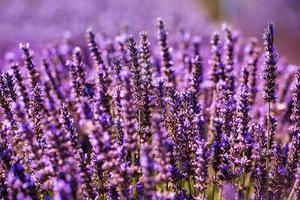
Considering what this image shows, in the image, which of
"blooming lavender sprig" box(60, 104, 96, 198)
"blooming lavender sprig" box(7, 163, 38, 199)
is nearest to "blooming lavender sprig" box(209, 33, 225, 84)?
"blooming lavender sprig" box(60, 104, 96, 198)

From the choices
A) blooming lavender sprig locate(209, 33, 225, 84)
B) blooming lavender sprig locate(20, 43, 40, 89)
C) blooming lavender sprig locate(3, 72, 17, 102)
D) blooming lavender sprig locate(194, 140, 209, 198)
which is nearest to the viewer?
blooming lavender sprig locate(194, 140, 209, 198)

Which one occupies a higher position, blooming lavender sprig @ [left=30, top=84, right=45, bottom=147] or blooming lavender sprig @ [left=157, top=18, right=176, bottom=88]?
blooming lavender sprig @ [left=157, top=18, right=176, bottom=88]

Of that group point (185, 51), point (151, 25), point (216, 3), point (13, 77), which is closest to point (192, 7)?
point (216, 3)

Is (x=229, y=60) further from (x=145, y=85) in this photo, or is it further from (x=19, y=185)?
(x=19, y=185)

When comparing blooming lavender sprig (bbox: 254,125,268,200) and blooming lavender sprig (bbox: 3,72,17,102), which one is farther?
blooming lavender sprig (bbox: 3,72,17,102)

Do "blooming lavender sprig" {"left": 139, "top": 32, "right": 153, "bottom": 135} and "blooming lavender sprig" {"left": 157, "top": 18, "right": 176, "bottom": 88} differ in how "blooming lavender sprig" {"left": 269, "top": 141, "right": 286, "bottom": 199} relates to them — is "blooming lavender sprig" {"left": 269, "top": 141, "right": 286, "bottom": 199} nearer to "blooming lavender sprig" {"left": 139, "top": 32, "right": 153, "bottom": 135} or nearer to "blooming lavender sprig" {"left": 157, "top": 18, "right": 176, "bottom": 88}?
"blooming lavender sprig" {"left": 139, "top": 32, "right": 153, "bottom": 135}

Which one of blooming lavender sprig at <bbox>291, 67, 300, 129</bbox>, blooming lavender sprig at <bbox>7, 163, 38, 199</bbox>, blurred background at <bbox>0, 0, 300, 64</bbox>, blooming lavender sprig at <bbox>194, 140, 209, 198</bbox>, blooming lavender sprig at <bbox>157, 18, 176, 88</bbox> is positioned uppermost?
blurred background at <bbox>0, 0, 300, 64</bbox>

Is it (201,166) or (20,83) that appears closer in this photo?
(201,166)

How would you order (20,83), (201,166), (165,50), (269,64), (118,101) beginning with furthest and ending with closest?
(165,50)
(20,83)
(118,101)
(269,64)
(201,166)

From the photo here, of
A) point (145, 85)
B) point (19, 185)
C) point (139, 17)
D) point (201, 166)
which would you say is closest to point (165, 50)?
point (145, 85)
